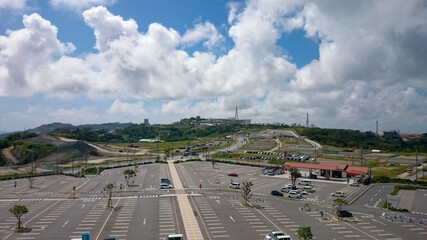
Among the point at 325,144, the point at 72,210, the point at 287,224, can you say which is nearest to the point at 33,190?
the point at 72,210

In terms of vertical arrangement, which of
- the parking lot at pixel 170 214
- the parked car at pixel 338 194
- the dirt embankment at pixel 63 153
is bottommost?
the parking lot at pixel 170 214

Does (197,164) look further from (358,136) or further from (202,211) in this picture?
(358,136)

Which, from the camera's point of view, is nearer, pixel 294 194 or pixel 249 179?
pixel 294 194

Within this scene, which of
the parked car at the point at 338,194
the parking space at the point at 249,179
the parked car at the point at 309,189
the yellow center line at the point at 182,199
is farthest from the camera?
the parked car at the point at 309,189

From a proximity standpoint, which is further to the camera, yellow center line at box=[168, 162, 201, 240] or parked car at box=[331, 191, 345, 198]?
parked car at box=[331, 191, 345, 198]

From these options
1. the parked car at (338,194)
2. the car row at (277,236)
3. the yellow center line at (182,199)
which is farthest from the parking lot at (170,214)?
the car row at (277,236)

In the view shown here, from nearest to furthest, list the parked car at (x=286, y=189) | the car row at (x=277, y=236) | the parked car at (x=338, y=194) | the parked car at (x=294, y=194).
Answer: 1. the car row at (x=277, y=236)
2. the parked car at (x=294, y=194)
3. the parked car at (x=338, y=194)
4. the parked car at (x=286, y=189)

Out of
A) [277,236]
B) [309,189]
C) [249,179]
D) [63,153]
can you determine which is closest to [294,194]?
[309,189]

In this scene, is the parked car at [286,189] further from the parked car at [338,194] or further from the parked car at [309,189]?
the parked car at [338,194]

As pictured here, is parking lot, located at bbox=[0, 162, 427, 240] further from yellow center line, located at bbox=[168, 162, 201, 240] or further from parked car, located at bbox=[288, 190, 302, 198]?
parked car, located at bbox=[288, 190, 302, 198]

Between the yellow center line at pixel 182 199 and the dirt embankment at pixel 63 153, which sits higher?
the dirt embankment at pixel 63 153

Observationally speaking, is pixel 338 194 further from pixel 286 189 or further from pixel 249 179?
pixel 249 179

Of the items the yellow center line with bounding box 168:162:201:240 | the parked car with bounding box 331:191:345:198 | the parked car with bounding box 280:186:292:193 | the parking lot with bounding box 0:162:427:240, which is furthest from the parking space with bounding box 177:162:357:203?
the parked car with bounding box 280:186:292:193
